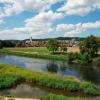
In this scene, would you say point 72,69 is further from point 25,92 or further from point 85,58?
point 25,92

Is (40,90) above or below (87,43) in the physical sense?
below

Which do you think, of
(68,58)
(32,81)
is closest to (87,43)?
(68,58)

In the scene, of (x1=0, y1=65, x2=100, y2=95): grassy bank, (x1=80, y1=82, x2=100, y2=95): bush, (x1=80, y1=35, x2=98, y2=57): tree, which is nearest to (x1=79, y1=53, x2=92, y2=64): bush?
(x1=80, y1=35, x2=98, y2=57): tree

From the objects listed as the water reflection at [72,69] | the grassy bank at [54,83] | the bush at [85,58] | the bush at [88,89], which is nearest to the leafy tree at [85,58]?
the bush at [85,58]

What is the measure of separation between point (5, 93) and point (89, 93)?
38.9 feet

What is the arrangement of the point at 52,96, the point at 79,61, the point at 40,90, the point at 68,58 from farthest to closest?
the point at 68,58
the point at 79,61
the point at 40,90
the point at 52,96

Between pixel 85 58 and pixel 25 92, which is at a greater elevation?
pixel 85 58

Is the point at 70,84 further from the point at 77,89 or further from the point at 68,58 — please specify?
the point at 68,58

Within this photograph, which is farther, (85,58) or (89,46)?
(89,46)

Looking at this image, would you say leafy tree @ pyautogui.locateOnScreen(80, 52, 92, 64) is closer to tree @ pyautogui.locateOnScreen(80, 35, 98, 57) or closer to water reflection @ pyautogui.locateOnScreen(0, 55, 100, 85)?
water reflection @ pyautogui.locateOnScreen(0, 55, 100, 85)

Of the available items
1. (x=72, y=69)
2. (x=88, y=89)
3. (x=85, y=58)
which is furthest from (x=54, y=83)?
(x=85, y=58)

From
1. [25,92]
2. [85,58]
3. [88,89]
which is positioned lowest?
[25,92]

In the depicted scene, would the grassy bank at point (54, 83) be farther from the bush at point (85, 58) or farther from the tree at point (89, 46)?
the tree at point (89, 46)

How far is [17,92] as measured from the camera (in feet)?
125
